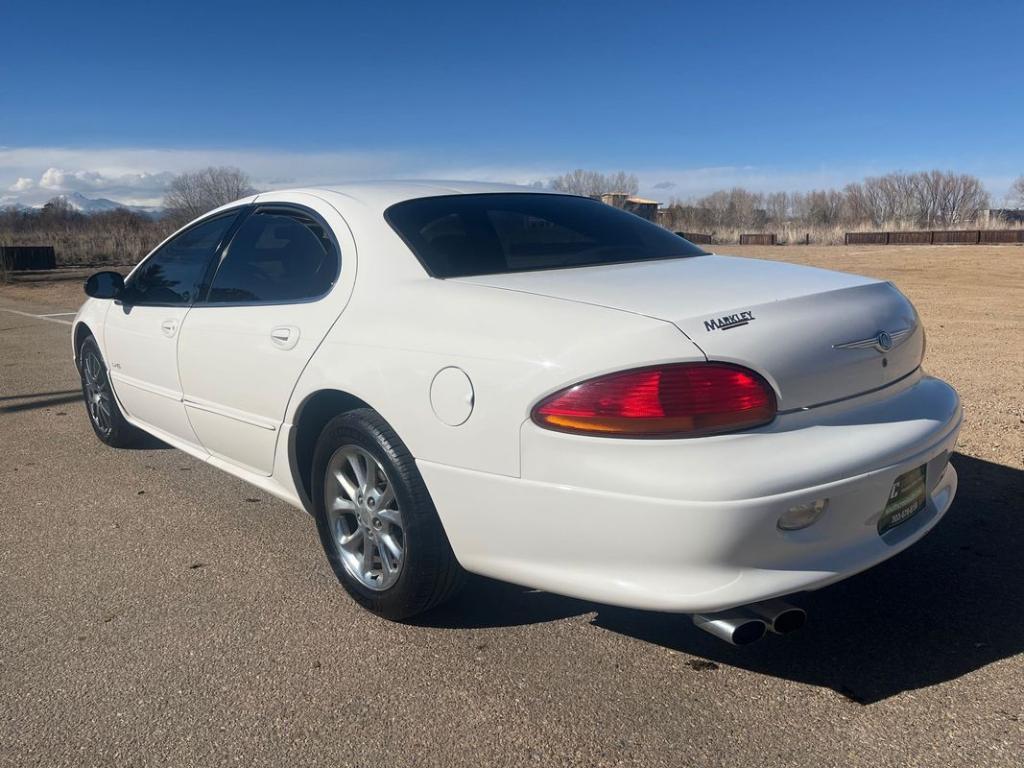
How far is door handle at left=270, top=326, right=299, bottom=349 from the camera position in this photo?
315 cm

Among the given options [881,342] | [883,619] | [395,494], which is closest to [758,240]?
[883,619]

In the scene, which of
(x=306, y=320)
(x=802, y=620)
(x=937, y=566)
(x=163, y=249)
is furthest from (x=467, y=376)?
(x=163, y=249)

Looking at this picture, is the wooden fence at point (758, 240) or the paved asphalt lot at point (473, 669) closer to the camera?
the paved asphalt lot at point (473, 669)

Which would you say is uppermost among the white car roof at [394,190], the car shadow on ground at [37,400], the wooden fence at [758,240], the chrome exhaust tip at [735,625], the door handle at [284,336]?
the white car roof at [394,190]

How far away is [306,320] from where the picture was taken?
10.3 ft

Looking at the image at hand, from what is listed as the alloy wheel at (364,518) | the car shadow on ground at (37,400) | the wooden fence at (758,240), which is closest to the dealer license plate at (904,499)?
the alloy wheel at (364,518)

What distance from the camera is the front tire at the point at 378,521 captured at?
8.88 ft

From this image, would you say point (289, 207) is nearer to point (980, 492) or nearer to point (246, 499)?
point (246, 499)

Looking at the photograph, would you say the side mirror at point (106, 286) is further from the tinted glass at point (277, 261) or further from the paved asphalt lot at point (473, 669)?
the paved asphalt lot at point (473, 669)

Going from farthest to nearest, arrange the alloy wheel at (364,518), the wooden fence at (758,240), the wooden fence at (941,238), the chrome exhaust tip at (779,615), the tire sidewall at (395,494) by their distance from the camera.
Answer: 1. the wooden fence at (758,240)
2. the wooden fence at (941,238)
3. the alloy wheel at (364,518)
4. the tire sidewall at (395,494)
5. the chrome exhaust tip at (779,615)

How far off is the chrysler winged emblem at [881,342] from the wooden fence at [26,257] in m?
25.6

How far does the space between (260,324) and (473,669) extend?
64.3 inches

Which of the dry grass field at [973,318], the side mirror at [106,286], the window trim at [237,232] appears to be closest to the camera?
the window trim at [237,232]

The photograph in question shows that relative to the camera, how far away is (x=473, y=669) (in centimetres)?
265
